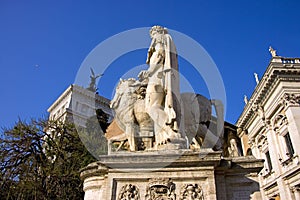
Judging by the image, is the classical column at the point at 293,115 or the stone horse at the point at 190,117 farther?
the classical column at the point at 293,115

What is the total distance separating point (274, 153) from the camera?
24562 millimetres

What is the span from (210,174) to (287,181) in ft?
72.2

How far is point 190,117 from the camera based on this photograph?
5.34 metres

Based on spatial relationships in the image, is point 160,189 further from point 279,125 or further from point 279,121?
point 279,121

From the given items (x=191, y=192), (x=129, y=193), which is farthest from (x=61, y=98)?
(x=191, y=192)

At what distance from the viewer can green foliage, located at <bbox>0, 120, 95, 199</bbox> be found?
11156mm

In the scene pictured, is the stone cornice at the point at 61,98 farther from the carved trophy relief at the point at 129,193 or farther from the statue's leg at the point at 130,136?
the carved trophy relief at the point at 129,193

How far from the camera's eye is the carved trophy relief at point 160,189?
372cm

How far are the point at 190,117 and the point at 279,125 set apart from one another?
72.6 ft

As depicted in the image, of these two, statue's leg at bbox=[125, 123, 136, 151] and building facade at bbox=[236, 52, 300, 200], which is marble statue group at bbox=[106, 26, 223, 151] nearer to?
statue's leg at bbox=[125, 123, 136, 151]

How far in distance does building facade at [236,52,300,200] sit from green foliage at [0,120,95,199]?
43.2 ft

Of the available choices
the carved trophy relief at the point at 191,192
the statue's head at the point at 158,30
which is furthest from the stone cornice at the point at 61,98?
the carved trophy relief at the point at 191,192

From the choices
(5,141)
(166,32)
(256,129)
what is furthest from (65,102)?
(166,32)

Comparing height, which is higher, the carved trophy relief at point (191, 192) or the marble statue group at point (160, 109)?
the marble statue group at point (160, 109)
